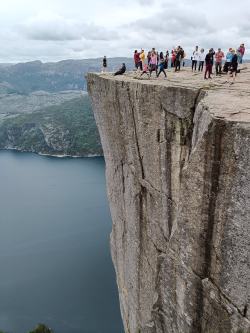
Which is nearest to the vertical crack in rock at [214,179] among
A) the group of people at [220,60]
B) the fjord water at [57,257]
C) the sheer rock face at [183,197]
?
the sheer rock face at [183,197]

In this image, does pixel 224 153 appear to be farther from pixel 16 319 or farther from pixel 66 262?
pixel 66 262

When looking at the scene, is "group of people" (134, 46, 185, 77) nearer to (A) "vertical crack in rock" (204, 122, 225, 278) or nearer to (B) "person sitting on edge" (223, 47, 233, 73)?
(B) "person sitting on edge" (223, 47, 233, 73)

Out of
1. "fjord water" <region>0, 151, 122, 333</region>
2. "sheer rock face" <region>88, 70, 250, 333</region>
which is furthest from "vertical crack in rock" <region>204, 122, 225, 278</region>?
"fjord water" <region>0, 151, 122, 333</region>

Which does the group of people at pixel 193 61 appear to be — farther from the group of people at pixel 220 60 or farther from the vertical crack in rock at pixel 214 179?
the vertical crack in rock at pixel 214 179

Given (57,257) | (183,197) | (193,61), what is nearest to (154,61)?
(193,61)

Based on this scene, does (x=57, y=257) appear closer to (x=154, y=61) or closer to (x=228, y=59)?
(x=154, y=61)
